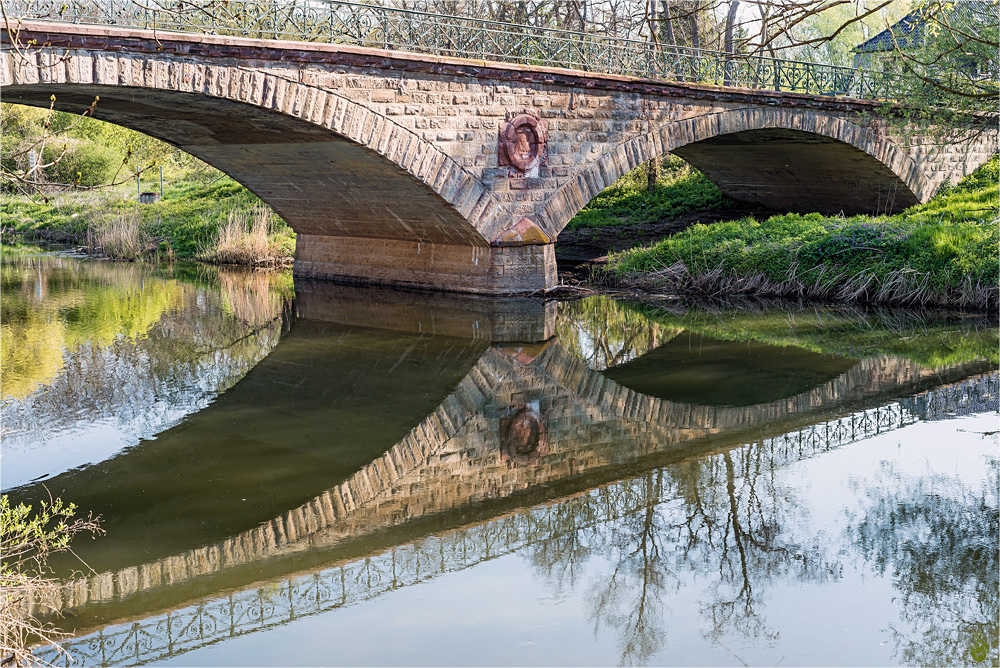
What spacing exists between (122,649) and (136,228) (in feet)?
64.0

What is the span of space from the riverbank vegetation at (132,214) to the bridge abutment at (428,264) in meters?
2.80

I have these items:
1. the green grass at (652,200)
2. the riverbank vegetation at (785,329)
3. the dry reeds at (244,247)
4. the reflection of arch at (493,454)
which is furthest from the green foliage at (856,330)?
the dry reeds at (244,247)

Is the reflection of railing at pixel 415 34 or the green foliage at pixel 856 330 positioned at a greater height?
the reflection of railing at pixel 415 34

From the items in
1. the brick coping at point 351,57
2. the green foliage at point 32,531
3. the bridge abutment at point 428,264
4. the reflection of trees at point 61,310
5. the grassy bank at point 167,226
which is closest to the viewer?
the green foliage at point 32,531

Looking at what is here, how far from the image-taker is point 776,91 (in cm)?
1872

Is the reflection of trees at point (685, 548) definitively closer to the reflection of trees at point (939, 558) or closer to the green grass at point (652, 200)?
the reflection of trees at point (939, 558)

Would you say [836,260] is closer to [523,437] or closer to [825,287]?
[825,287]

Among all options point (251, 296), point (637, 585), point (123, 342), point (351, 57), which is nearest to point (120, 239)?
point (251, 296)

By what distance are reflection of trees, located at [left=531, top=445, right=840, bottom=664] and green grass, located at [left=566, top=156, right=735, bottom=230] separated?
1643cm

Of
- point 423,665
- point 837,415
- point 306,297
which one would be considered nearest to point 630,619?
point 423,665

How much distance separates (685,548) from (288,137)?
10.1 metres

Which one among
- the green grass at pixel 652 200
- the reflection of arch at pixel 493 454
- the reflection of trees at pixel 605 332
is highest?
the green grass at pixel 652 200

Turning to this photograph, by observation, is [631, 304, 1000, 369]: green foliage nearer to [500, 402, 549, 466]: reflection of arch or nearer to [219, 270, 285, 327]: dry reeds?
[500, 402, 549, 466]: reflection of arch

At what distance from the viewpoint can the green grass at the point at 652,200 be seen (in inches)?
941
